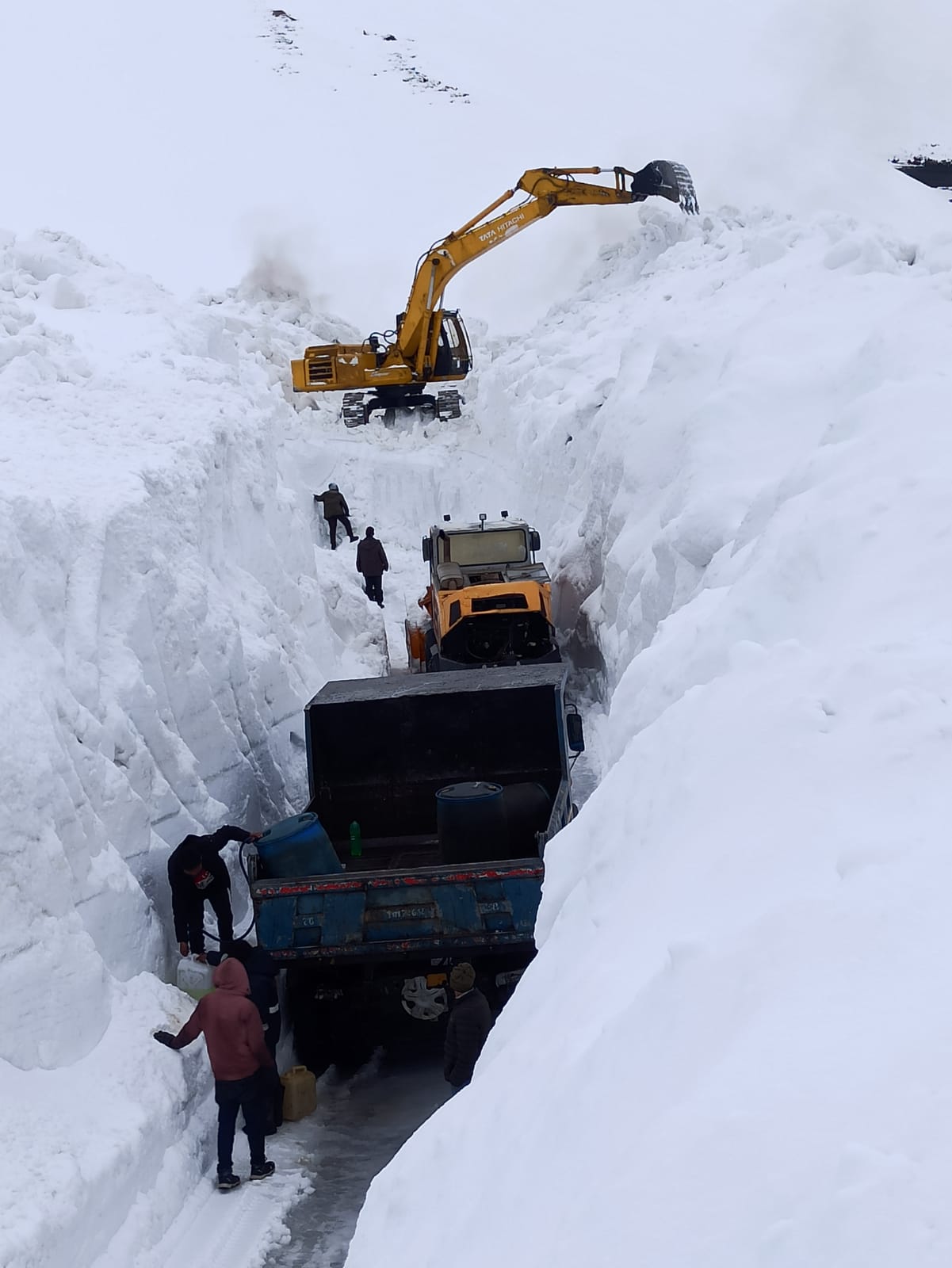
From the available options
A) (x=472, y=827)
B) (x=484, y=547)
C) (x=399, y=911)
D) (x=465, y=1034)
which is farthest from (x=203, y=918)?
(x=484, y=547)

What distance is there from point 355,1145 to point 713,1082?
→ 4.69m

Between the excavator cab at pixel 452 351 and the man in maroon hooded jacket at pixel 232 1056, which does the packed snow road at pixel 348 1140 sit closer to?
the man in maroon hooded jacket at pixel 232 1056

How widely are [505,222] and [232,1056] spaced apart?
64.5ft

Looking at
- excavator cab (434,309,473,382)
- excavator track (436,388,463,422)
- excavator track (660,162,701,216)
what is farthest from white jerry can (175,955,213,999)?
excavator track (660,162,701,216)

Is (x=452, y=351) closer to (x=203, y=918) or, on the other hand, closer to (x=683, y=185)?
(x=683, y=185)

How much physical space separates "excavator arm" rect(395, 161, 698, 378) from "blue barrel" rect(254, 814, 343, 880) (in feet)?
55.0

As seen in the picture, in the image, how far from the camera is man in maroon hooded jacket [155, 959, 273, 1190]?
21.8ft

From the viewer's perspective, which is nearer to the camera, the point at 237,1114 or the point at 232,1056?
the point at 232,1056

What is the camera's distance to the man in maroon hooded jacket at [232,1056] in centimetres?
665

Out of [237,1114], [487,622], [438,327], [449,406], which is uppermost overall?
[438,327]

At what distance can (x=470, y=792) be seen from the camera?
8555mm

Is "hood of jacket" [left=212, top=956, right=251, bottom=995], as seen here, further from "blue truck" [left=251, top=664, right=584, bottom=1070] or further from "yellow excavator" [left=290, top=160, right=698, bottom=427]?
"yellow excavator" [left=290, top=160, right=698, bottom=427]

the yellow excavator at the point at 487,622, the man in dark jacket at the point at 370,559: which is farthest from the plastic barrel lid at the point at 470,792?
the man in dark jacket at the point at 370,559

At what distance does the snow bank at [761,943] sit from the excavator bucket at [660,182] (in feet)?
54.6
